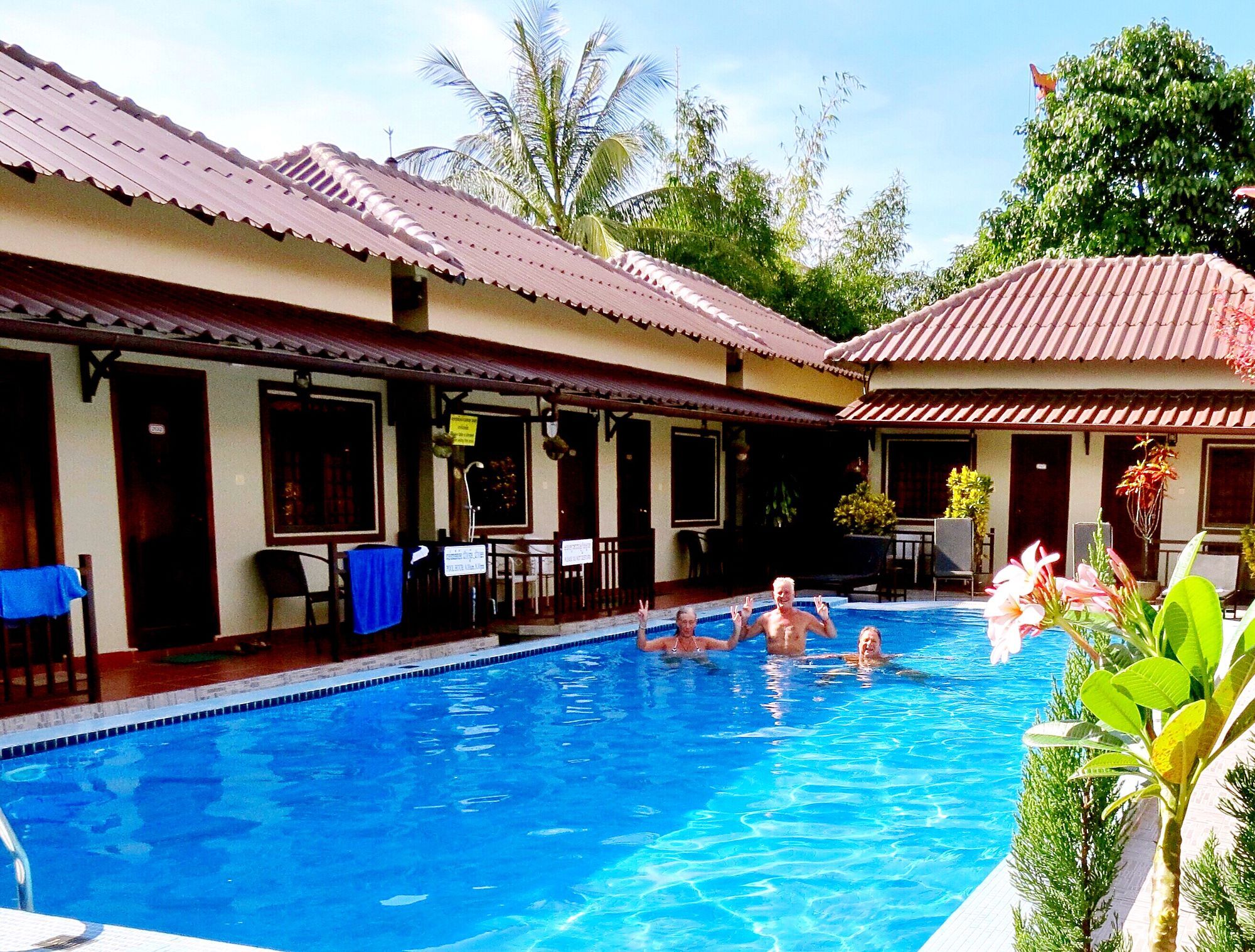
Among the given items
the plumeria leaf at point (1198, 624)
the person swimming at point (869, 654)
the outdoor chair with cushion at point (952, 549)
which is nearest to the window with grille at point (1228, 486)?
the outdoor chair with cushion at point (952, 549)

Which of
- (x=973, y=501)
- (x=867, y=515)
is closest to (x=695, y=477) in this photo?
(x=867, y=515)

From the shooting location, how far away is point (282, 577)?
9.48 m

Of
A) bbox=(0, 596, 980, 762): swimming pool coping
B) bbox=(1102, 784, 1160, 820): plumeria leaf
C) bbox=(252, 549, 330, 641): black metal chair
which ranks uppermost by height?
bbox=(1102, 784, 1160, 820): plumeria leaf

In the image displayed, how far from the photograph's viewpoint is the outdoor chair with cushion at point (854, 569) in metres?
14.0

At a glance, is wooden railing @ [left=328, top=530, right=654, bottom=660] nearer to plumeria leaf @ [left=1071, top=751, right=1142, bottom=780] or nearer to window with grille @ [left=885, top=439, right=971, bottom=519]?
window with grille @ [left=885, top=439, right=971, bottom=519]

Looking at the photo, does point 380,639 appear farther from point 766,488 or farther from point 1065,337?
point 1065,337

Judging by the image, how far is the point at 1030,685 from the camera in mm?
9688

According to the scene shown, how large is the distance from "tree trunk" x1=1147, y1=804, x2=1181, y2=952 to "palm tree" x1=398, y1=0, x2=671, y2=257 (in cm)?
1963

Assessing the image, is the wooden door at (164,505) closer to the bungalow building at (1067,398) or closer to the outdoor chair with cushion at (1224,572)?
the bungalow building at (1067,398)

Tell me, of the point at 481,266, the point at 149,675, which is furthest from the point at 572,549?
the point at 149,675

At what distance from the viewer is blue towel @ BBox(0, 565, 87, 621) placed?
6.65 meters

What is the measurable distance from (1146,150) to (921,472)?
929cm

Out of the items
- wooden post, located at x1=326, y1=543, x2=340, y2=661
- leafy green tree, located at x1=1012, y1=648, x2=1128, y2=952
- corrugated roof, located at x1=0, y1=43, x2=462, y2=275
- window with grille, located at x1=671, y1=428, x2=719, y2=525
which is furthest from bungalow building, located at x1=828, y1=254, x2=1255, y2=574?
leafy green tree, located at x1=1012, y1=648, x2=1128, y2=952

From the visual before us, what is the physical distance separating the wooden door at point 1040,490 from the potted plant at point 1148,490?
0.88 m
